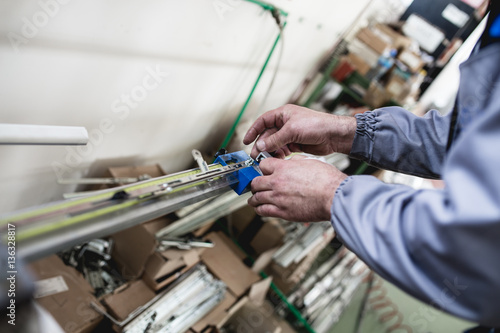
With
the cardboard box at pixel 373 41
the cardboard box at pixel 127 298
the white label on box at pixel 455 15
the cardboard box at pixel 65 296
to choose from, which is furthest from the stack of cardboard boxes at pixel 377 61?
the cardboard box at pixel 65 296

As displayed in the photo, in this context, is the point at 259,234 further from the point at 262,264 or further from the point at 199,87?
the point at 199,87

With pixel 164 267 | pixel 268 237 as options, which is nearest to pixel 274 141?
pixel 164 267

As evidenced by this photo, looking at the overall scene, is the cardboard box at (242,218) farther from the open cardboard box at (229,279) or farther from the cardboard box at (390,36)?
the cardboard box at (390,36)

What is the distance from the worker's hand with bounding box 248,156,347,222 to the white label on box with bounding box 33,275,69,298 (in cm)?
102

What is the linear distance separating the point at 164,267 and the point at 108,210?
1014 millimetres

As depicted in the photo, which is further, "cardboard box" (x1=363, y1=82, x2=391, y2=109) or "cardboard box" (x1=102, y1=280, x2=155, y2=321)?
"cardboard box" (x1=363, y1=82, x2=391, y2=109)

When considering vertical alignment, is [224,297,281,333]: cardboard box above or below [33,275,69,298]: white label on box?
below

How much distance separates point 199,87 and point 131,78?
0.48m

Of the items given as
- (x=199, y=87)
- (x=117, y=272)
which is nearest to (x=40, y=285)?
(x=117, y=272)

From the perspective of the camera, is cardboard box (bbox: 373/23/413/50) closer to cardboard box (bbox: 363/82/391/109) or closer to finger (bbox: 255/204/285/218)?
cardboard box (bbox: 363/82/391/109)

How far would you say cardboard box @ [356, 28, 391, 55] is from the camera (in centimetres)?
268

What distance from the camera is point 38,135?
0.79 m

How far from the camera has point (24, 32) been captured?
0.90 m

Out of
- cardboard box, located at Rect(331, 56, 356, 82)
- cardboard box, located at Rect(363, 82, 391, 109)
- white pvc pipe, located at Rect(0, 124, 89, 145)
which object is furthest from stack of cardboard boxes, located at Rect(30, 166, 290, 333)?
cardboard box, located at Rect(331, 56, 356, 82)
